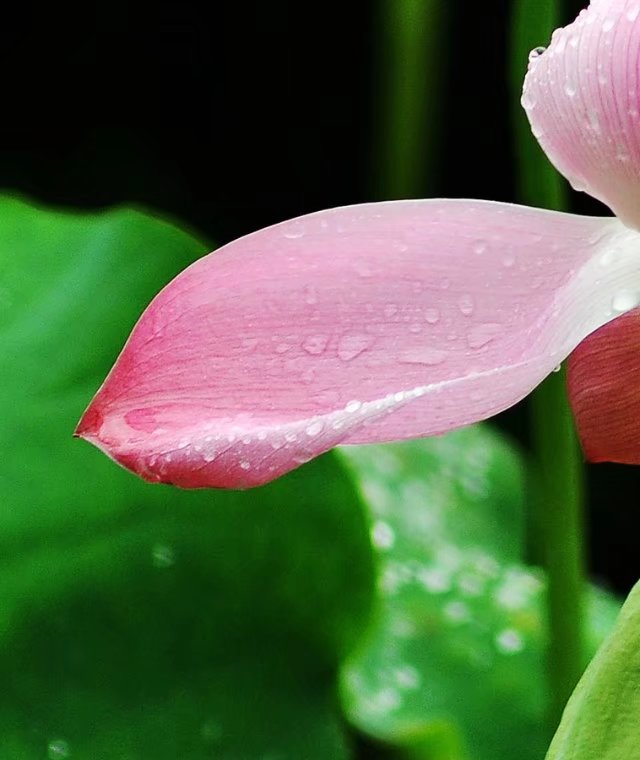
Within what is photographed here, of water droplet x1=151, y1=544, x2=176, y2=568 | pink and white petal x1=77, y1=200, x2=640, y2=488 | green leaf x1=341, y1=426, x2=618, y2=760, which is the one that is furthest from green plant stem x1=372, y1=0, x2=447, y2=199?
pink and white petal x1=77, y1=200, x2=640, y2=488

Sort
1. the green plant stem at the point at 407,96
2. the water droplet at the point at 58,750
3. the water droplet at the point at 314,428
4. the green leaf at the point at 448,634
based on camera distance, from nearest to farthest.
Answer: the water droplet at the point at 314,428 → the water droplet at the point at 58,750 → the green leaf at the point at 448,634 → the green plant stem at the point at 407,96

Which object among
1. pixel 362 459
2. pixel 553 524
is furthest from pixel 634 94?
pixel 362 459

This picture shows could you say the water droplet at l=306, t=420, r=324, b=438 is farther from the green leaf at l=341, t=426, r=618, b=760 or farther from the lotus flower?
the green leaf at l=341, t=426, r=618, b=760

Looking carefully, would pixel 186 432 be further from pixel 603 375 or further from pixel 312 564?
pixel 312 564

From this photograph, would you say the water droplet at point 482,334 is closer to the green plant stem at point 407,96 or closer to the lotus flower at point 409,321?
the lotus flower at point 409,321

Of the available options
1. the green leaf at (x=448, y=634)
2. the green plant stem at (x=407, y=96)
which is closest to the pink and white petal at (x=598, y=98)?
the green leaf at (x=448, y=634)

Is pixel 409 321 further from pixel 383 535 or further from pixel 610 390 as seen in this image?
pixel 383 535
